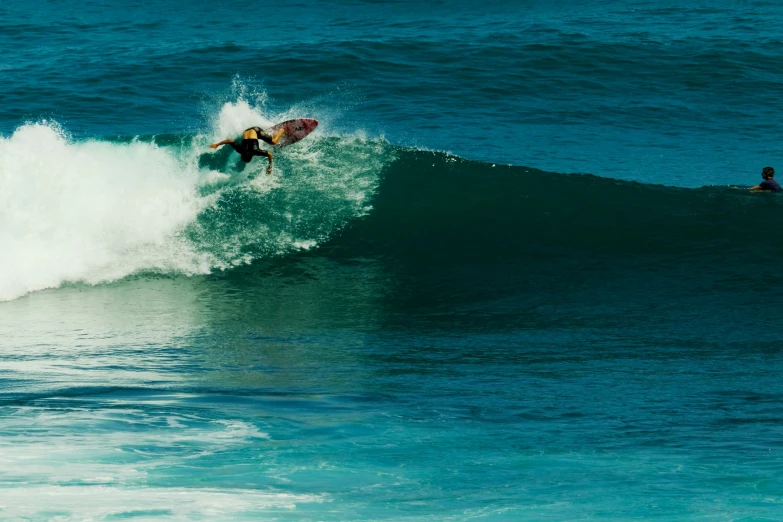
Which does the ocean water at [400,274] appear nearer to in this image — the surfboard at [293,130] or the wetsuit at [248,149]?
the surfboard at [293,130]

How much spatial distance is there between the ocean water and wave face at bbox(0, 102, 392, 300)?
0.06 m

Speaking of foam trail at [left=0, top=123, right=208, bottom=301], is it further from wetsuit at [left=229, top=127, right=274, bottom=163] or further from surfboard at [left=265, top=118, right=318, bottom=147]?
surfboard at [left=265, top=118, right=318, bottom=147]

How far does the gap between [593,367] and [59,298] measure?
830 centimetres

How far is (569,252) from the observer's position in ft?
53.5

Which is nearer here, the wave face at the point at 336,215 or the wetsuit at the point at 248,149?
the wave face at the point at 336,215

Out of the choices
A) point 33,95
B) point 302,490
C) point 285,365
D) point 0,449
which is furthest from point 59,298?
point 33,95

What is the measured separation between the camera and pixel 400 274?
52.1 ft

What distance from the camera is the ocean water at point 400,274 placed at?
9281 millimetres

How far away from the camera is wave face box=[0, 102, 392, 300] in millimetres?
16375

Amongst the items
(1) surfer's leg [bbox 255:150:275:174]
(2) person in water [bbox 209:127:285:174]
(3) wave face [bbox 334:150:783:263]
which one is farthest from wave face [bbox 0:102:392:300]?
(3) wave face [bbox 334:150:783:263]

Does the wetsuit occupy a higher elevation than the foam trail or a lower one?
higher

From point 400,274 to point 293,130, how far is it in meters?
5.50

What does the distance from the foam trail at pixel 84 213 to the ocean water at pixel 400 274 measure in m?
0.07

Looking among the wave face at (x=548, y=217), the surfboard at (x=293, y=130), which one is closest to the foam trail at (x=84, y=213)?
the surfboard at (x=293, y=130)
